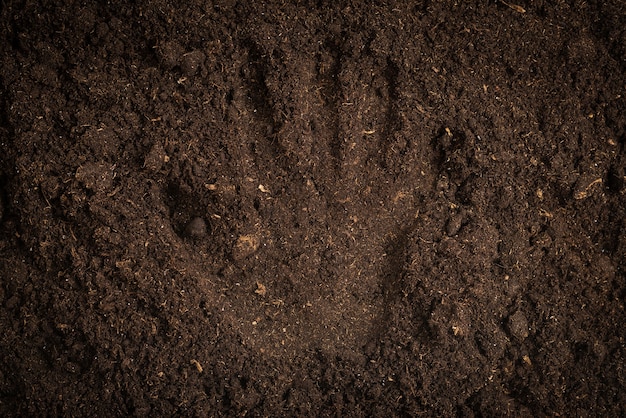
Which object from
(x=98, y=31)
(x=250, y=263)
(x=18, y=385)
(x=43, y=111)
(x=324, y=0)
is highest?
(x=324, y=0)

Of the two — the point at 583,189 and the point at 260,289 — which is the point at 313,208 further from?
the point at 583,189

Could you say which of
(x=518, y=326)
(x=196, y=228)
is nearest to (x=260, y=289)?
(x=196, y=228)

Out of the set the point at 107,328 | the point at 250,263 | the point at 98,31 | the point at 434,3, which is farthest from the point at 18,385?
the point at 434,3

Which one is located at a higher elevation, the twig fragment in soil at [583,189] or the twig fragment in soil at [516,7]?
the twig fragment in soil at [516,7]

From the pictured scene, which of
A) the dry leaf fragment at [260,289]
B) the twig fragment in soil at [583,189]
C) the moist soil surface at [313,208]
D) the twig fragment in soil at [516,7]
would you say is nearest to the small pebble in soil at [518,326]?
the moist soil surface at [313,208]

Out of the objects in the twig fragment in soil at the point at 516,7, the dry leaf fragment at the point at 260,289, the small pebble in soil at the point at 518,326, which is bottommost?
the dry leaf fragment at the point at 260,289

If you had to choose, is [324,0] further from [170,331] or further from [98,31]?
[170,331]

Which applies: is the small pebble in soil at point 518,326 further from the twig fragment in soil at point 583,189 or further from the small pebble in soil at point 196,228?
the small pebble in soil at point 196,228
